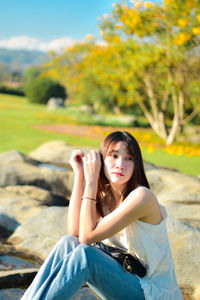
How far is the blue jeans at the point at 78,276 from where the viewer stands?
205 cm

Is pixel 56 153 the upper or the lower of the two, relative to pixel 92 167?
lower

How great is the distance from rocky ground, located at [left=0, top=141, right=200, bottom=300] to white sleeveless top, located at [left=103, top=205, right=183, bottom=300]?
84 cm

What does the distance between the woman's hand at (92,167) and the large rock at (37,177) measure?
3.50m

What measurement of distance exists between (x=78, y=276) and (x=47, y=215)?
6.23 feet

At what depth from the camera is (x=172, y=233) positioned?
318 cm

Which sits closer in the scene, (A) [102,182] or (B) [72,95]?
(A) [102,182]

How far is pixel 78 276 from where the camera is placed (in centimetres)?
207

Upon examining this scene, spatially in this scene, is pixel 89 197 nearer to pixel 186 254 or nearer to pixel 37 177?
pixel 186 254

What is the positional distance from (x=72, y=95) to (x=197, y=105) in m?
31.3

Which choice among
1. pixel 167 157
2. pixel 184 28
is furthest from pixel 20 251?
pixel 184 28

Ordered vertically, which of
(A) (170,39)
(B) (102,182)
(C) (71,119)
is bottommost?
(C) (71,119)

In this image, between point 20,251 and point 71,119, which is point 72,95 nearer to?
point 71,119

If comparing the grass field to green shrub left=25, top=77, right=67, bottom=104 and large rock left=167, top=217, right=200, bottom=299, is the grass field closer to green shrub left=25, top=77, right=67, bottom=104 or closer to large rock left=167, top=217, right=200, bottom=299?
large rock left=167, top=217, right=200, bottom=299

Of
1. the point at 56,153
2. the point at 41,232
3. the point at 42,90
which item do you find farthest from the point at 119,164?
the point at 42,90
